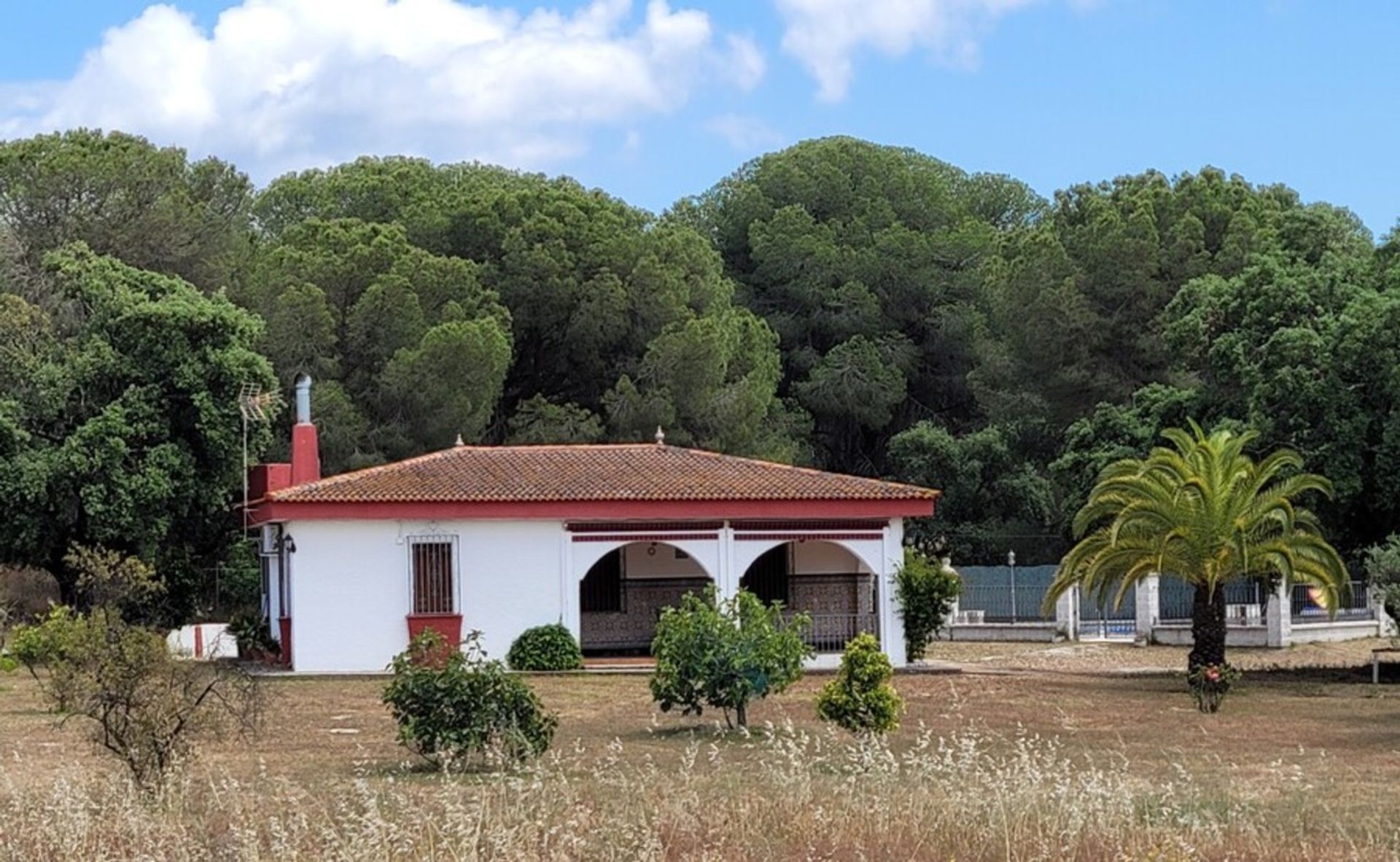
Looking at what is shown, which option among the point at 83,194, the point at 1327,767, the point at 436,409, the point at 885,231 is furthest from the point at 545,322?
the point at 1327,767

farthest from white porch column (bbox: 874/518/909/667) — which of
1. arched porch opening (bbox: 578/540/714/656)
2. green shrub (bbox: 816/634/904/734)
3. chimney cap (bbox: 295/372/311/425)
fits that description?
green shrub (bbox: 816/634/904/734)

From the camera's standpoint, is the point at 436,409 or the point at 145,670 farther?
the point at 436,409

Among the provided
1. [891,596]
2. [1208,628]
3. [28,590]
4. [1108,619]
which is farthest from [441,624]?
[28,590]

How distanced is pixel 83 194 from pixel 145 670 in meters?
33.6

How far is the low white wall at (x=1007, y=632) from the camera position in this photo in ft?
149

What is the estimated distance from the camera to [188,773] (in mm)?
15742

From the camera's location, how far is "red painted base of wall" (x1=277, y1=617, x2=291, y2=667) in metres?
33.5

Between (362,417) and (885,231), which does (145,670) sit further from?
(885,231)

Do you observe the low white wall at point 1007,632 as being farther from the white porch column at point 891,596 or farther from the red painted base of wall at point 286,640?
the red painted base of wall at point 286,640

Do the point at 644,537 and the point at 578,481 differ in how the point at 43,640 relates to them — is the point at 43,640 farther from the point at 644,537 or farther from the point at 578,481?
the point at 644,537

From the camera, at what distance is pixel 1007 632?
46.5 meters

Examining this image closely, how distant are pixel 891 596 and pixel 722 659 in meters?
13.0

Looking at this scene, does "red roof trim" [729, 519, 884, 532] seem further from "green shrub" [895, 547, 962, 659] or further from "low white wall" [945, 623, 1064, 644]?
"low white wall" [945, 623, 1064, 644]

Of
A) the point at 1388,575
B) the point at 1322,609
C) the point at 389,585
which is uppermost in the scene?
the point at 389,585
